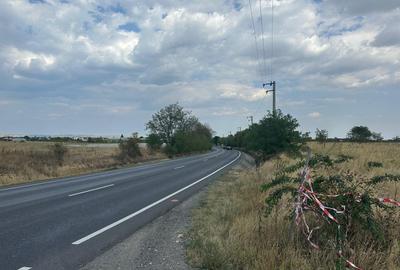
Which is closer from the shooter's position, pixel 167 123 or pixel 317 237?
pixel 317 237

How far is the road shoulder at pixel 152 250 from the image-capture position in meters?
5.70

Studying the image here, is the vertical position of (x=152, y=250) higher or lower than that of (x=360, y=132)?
lower

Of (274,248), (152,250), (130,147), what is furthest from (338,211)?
(130,147)

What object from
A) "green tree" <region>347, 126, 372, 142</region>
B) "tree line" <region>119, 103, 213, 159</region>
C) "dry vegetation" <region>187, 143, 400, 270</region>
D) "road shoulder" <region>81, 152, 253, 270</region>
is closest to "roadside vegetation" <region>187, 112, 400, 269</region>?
"dry vegetation" <region>187, 143, 400, 270</region>

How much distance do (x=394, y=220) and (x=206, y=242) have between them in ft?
9.83

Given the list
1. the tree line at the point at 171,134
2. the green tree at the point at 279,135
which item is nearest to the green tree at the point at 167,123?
the tree line at the point at 171,134

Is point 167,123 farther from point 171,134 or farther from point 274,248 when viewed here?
point 274,248

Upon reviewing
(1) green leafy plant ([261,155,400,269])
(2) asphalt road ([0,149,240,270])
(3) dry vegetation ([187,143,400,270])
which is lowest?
(2) asphalt road ([0,149,240,270])

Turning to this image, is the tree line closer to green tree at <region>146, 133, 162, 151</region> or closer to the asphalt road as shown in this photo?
green tree at <region>146, 133, 162, 151</region>

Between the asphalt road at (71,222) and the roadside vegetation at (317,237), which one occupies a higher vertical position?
the roadside vegetation at (317,237)

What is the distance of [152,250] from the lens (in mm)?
6551

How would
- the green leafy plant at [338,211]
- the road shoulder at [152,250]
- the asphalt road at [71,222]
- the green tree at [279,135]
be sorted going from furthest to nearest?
1. the green tree at [279,135]
2. the asphalt road at [71,222]
3. the road shoulder at [152,250]
4. the green leafy plant at [338,211]

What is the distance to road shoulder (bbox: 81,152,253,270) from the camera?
570cm

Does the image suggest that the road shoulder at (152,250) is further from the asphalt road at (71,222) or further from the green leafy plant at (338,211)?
the green leafy plant at (338,211)
